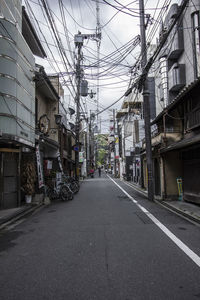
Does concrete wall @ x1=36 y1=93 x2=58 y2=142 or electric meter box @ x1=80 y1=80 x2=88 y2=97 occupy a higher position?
electric meter box @ x1=80 y1=80 x2=88 y2=97

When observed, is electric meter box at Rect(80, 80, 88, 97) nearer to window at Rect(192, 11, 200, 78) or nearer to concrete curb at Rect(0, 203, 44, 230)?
window at Rect(192, 11, 200, 78)

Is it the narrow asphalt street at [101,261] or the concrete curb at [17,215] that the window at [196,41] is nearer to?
the narrow asphalt street at [101,261]

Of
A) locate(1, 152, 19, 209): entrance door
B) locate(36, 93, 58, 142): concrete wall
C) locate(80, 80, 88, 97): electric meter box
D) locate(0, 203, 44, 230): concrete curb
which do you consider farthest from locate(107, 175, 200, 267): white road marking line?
locate(80, 80, 88, 97): electric meter box

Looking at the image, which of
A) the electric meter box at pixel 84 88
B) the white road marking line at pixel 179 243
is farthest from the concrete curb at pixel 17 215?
the electric meter box at pixel 84 88

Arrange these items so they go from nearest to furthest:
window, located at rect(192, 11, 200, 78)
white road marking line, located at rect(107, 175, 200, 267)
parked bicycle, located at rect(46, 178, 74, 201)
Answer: white road marking line, located at rect(107, 175, 200, 267), parked bicycle, located at rect(46, 178, 74, 201), window, located at rect(192, 11, 200, 78)

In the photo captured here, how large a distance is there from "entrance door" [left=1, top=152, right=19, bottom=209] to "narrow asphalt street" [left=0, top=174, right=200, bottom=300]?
339 centimetres

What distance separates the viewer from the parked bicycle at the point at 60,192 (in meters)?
13.9

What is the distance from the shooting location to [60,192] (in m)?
14.0

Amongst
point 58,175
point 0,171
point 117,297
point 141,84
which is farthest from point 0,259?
point 141,84

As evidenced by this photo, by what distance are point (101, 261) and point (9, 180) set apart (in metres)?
7.82

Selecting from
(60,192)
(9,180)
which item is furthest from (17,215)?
(60,192)

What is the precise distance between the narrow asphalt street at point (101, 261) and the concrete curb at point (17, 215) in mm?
834

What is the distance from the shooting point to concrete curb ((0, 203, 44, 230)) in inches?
324

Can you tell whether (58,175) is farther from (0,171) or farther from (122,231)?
(122,231)
